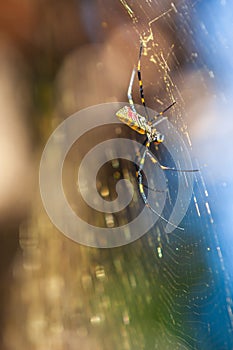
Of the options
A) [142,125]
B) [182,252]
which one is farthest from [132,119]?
[182,252]

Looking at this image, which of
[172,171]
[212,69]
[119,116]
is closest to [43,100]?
[119,116]

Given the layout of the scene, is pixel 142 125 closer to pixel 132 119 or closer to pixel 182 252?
pixel 132 119

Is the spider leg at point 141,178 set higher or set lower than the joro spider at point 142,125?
lower

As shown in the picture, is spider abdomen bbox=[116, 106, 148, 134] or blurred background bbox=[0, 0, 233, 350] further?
spider abdomen bbox=[116, 106, 148, 134]

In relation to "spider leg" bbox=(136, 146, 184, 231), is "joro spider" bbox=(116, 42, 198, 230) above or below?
above

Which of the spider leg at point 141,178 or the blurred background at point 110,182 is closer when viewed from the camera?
the blurred background at point 110,182

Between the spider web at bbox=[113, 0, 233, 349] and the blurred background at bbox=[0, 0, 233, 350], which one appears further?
the spider web at bbox=[113, 0, 233, 349]

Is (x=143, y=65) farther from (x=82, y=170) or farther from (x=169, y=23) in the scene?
(x=82, y=170)
